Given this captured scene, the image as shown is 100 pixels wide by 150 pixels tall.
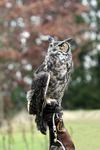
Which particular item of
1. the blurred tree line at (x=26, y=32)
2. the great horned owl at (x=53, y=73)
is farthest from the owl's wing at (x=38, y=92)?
the blurred tree line at (x=26, y=32)

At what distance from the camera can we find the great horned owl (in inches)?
215

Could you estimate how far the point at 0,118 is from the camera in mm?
24750

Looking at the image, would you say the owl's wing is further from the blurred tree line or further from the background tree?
the background tree

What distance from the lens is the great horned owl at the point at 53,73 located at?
5.47 m

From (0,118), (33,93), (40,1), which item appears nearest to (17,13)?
(40,1)

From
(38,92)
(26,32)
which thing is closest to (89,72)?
(26,32)

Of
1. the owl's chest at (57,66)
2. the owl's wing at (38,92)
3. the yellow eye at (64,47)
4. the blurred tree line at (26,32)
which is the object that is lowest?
the owl's wing at (38,92)

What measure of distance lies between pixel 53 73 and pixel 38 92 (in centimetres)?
20

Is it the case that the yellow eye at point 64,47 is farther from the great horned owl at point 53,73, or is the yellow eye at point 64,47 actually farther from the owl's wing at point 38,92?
the owl's wing at point 38,92

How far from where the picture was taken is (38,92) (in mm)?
5535

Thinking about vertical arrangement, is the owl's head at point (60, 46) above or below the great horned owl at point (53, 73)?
above

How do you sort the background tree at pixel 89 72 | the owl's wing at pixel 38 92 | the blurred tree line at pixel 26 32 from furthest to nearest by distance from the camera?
1. the background tree at pixel 89 72
2. the blurred tree line at pixel 26 32
3. the owl's wing at pixel 38 92

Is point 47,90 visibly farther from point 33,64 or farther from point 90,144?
point 33,64

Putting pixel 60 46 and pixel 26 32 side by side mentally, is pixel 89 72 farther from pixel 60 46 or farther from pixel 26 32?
pixel 60 46
